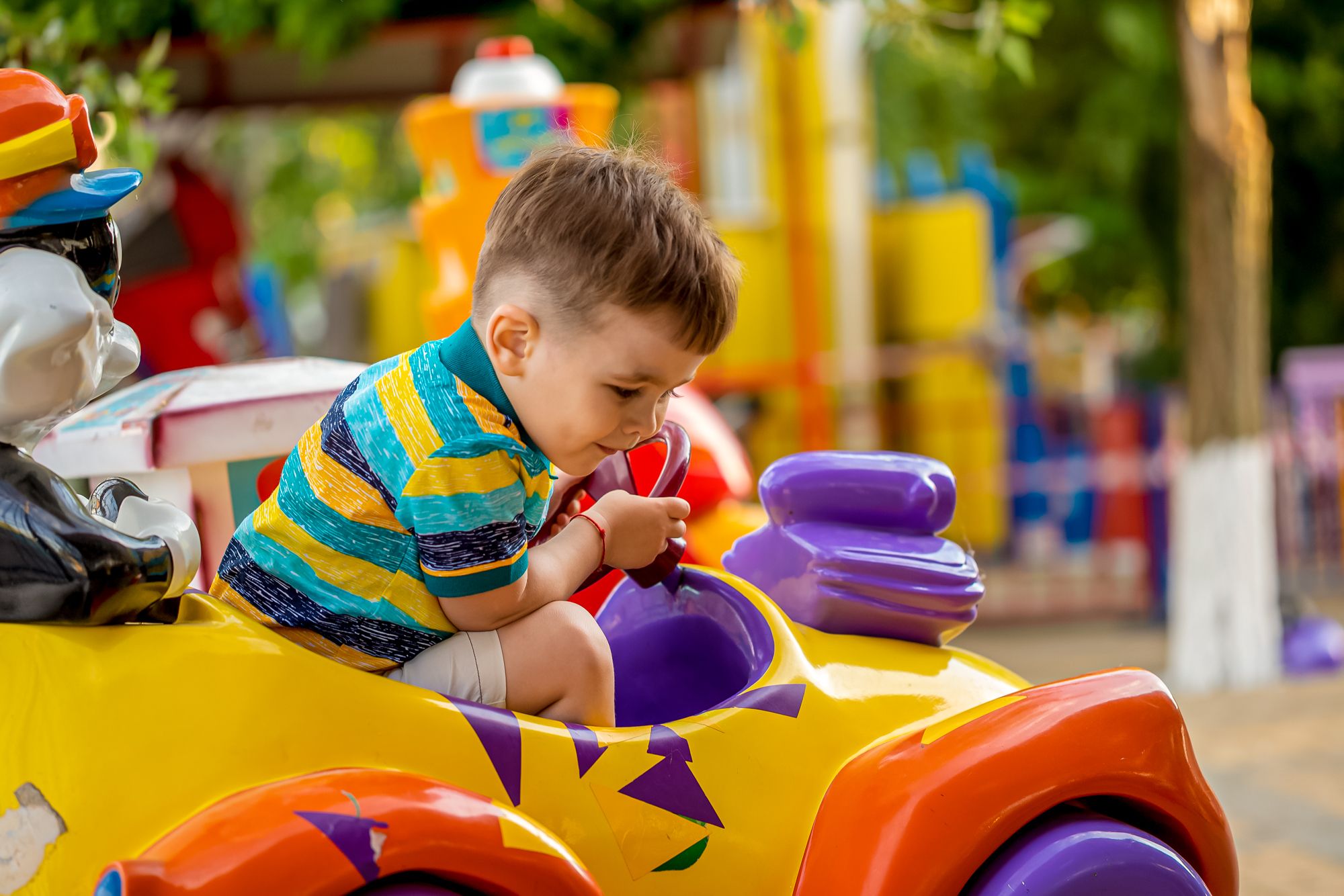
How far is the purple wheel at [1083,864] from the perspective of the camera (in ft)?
4.54

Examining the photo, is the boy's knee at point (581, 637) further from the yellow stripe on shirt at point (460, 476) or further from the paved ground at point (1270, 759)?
the paved ground at point (1270, 759)

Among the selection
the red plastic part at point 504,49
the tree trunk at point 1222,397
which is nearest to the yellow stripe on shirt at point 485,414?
the red plastic part at point 504,49

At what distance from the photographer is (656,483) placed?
170 centimetres

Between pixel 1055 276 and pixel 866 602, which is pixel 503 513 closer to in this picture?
pixel 866 602

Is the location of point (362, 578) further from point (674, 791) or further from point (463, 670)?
point (674, 791)

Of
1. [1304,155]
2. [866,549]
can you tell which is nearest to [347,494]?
[866,549]

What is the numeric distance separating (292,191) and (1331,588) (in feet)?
29.7

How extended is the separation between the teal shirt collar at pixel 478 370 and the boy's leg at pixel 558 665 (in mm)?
180

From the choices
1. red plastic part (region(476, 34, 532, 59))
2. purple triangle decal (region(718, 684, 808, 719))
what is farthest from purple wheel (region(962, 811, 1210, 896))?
red plastic part (region(476, 34, 532, 59))

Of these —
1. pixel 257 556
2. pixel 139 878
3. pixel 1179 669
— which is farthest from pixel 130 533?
pixel 1179 669

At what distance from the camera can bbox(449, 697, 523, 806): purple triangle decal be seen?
1.27 m

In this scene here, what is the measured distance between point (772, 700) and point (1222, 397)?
459 cm

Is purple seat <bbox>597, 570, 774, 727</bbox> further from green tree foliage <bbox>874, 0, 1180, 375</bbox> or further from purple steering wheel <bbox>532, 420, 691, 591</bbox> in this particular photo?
green tree foliage <bbox>874, 0, 1180, 375</bbox>

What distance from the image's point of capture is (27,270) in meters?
1.16
